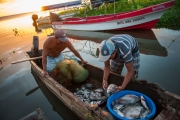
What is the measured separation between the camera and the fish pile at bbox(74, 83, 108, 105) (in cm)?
383

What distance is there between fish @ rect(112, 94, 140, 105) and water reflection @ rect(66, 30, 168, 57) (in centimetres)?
454

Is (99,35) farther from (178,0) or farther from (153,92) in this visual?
(178,0)

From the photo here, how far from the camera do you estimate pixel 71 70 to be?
15.4ft

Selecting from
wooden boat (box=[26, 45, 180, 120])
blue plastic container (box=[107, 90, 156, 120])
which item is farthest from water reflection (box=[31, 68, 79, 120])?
blue plastic container (box=[107, 90, 156, 120])

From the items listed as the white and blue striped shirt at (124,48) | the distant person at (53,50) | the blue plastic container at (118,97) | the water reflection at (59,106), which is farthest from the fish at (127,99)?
the distant person at (53,50)

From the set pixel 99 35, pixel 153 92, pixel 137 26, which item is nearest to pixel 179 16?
pixel 137 26

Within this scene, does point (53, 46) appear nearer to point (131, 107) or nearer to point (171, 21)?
point (131, 107)

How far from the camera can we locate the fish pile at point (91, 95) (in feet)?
12.6

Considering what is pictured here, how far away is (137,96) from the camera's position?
3.14 m

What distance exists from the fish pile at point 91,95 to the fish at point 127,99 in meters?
0.44

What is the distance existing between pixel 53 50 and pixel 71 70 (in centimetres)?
91

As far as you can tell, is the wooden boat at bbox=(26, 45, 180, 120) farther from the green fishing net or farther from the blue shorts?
the blue shorts

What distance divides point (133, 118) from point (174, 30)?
28.2ft

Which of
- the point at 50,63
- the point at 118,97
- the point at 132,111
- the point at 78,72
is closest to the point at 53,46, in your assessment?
the point at 50,63
